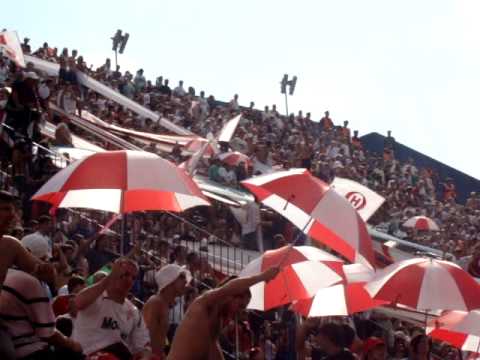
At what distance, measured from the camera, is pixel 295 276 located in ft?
35.5

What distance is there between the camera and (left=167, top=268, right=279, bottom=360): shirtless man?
6.92m

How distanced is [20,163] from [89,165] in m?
5.63

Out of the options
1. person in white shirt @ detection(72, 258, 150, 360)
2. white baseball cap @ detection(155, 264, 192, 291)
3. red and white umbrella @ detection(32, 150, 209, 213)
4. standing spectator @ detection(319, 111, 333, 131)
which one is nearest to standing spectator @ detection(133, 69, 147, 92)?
standing spectator @ detection(319, 111, 333, 131)

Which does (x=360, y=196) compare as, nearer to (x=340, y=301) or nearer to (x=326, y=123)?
(x=340, y=301)

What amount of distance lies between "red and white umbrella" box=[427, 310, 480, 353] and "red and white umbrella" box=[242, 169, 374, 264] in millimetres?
1512

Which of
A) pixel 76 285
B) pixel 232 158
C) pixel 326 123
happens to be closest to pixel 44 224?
pixel 76 285

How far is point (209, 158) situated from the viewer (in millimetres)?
22359

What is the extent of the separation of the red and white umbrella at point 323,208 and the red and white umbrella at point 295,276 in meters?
0.70

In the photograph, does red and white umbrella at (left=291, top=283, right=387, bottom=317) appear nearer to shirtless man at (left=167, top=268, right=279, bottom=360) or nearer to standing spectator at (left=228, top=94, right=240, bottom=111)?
shirtless man at (left=167, top=268, right=279, bottom=360)

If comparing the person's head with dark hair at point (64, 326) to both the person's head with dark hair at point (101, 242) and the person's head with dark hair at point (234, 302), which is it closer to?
the person's head with dark hair at point (234, 302)

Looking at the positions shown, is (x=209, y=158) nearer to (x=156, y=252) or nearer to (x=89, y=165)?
(x=156, y=252)

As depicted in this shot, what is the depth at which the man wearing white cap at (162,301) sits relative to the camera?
8.55 meters

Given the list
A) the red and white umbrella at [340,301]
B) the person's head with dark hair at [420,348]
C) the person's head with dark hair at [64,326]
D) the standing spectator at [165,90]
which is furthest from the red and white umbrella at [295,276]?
the standing spectator at [165,90]

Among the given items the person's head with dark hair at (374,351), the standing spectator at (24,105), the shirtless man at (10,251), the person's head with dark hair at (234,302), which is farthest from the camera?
the standing spectator at (24,105)
